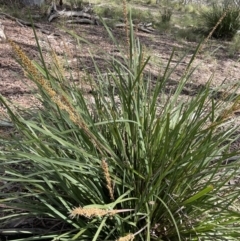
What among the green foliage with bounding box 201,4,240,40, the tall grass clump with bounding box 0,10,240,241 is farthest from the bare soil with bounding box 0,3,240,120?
the tall grass clump with bounding box 0,10,240,241

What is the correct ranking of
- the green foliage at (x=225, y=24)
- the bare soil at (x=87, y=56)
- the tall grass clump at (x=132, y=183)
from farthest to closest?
the green foliage at (x=225, y=24)
the bare soil at (x=87, y=56)
the tall grass clump at (x=132, y=183)

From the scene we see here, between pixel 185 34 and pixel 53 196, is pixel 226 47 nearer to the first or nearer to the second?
pixel 185 34

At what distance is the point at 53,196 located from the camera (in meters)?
1.90

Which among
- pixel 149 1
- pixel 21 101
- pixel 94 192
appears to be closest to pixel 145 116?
pixel 94 192

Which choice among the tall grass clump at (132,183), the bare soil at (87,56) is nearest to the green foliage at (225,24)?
the bare soil at (87,56)

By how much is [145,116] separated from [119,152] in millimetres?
233

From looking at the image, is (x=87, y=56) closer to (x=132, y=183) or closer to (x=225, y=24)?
(x=132, y=183)

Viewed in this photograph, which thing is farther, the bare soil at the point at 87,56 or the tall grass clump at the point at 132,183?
the bare soil at the point at 87,56

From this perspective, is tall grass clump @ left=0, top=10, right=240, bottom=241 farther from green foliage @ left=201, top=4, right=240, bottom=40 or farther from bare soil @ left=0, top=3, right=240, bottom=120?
green foliage @ left=201, top=4, right=240, bottom=40

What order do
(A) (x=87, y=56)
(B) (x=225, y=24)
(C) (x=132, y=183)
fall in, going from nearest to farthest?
(C) (x=132, y=183), (A) (x=87, y=56), (B) (x=225, y=24)

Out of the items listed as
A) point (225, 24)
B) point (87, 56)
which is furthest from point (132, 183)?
point (225, 24)

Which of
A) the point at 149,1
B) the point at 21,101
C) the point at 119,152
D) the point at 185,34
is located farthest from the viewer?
the point at 149,1

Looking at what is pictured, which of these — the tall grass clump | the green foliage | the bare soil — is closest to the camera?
the tall grass clump

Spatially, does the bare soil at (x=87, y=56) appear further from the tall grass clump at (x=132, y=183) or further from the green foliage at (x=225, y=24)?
the tall grass clump at (x=132, y=183)
